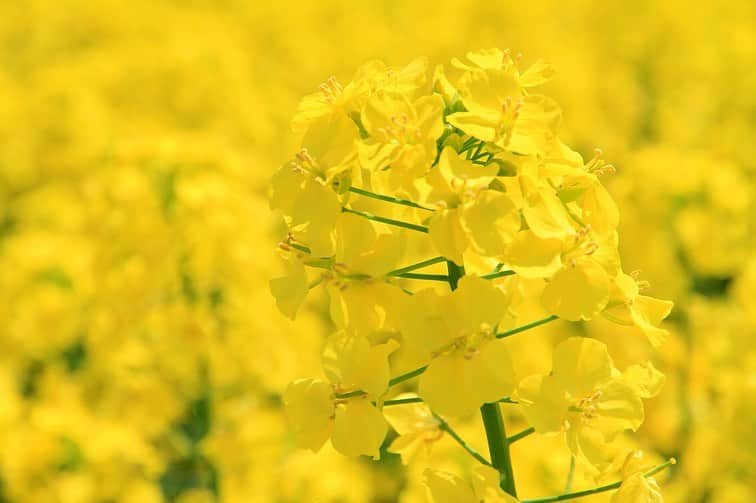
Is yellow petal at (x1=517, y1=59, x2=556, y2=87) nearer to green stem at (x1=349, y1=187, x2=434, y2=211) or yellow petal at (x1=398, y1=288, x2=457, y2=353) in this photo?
green stem at (x1=349, y1=187, x2=434, y2=211)

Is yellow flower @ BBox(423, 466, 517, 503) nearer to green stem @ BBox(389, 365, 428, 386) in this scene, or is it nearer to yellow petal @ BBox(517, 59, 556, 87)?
green stem @ BBox(389, 365, 428, 386)

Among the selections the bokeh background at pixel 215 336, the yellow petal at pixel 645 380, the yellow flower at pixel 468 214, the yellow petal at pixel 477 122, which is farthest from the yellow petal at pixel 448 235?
the bokeh background at pixel 215 336

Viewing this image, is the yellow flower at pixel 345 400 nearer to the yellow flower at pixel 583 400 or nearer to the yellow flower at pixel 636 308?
the yellow flower at pixel 583 400

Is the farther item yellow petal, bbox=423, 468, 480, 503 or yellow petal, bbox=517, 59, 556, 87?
yellow petal, bbox=517, 59, 556, 87

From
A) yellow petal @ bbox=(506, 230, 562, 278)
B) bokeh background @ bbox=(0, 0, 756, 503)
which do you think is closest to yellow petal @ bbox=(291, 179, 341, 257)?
yellow petal @ bbox=(506, 230, 562, 278)

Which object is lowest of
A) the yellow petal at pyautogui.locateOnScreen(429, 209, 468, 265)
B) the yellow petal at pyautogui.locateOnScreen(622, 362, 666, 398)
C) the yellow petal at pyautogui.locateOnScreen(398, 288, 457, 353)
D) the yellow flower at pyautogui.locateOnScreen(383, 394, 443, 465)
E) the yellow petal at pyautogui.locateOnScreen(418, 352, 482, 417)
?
the yellow flower at pyautogui.locateOnScreen(383, 394, 443, 465)

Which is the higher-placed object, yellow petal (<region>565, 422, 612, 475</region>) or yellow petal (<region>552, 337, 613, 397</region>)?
yellow petal (<region>552, 337, 613, 397</region>)

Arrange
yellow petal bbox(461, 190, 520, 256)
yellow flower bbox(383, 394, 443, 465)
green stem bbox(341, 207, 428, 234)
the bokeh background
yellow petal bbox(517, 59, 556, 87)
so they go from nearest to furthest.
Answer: yellow petal bbox(461, 190, 520, 256)
green stem bbox(341, 207, 428, 234)
yellow petal bbox(517, 59, 556, 87)
yellow flower bbox(383, 394, 443, 465)
the bokeh background

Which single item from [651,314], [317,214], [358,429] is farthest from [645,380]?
[317,214]

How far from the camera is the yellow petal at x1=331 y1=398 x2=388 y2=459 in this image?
142cm

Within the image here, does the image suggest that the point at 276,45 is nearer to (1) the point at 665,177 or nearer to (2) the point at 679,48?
(2) the point at 679,48

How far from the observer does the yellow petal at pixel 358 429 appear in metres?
1.42

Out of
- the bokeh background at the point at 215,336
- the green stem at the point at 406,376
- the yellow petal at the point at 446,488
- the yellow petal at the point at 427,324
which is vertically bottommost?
the bokeh background at the point at 215,336

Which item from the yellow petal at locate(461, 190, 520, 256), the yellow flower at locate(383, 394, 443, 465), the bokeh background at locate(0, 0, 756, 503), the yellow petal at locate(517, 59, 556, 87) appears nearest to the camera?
the yellow petal at locate(461, 190, 520, 256)
